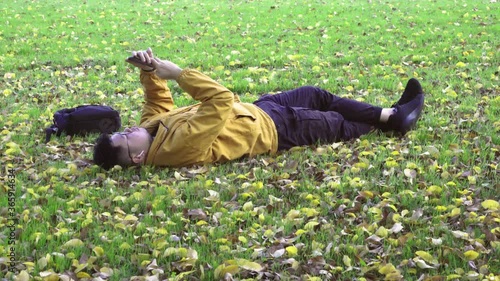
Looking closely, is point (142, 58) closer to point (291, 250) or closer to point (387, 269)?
point (291, 250)

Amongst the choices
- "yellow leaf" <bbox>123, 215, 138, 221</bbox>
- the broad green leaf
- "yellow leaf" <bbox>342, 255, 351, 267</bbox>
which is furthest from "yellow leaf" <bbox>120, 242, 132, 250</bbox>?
the broad green leaf

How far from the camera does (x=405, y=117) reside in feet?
19.3

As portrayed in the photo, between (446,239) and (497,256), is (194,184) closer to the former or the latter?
(446,239)

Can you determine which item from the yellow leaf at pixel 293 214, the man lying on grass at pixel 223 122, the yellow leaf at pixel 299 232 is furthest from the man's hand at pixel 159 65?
the yellow leaf at pixel 299 232

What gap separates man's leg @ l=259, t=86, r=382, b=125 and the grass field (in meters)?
0.21

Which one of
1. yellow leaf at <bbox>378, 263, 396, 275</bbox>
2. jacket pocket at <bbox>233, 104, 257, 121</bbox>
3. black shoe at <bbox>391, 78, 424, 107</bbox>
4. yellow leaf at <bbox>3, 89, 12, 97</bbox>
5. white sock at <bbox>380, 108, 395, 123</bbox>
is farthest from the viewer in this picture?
yellow leaf at <bbox>3, 89, 12, 97</bbox>

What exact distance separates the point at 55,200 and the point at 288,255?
1.91 m

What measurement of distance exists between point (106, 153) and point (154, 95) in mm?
970

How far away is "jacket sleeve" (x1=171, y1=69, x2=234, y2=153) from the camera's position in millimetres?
5184

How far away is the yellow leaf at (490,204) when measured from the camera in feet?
13.8

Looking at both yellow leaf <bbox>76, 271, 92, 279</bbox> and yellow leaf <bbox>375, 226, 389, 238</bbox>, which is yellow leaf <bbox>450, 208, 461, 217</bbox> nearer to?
yellow leaf <bbox>375, 226, 389, 238</bbox>

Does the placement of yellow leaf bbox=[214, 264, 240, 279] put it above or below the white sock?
below

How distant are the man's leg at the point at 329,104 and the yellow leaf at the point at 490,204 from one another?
1.86 meters

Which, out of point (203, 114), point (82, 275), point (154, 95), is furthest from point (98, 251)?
point (154, 95)
